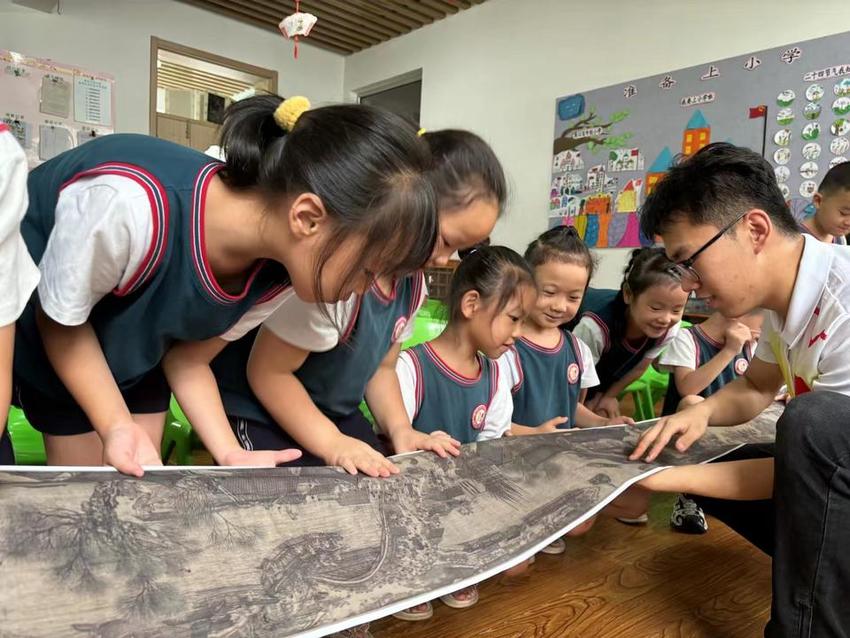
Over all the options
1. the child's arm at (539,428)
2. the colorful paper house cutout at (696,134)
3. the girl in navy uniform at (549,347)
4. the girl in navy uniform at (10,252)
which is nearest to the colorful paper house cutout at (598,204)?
the colorful paper house cutout at (696,134)

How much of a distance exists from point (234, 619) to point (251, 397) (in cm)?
53

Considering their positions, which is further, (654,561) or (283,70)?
(283,70)

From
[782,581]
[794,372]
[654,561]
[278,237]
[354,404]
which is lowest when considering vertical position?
[654,561]

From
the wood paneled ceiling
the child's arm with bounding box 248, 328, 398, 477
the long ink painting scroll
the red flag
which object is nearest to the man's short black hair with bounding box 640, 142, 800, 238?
the long ink painting scroll

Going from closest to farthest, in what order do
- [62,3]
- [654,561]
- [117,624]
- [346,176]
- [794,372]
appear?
[117,624]
[346,176]
[794,372]
[654,561]
[62,3]

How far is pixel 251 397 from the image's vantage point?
1081 mm

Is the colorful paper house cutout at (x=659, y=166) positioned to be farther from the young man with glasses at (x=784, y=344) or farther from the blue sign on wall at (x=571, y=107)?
the young man with glasses at (x=784, y=344)

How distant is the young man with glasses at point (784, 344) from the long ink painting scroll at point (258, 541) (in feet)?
0.65

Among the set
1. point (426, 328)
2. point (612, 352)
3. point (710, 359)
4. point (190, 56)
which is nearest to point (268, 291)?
point (426, 328)

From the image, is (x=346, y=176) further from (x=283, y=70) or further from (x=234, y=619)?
(x=283, y=70)

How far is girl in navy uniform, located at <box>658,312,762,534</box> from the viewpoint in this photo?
1708 millimetres

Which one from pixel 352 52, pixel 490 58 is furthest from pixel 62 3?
pixel 490 58

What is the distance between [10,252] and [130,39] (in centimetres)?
472

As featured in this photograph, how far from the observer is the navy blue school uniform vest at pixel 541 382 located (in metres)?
1.52
